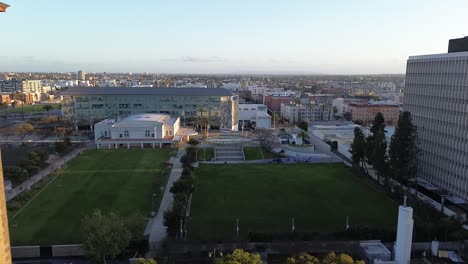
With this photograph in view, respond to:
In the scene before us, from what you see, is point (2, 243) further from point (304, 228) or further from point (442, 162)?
point (442, 162)

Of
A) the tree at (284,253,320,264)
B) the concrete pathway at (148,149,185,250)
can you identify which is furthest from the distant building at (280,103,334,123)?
the tree at (284,253,320,264)

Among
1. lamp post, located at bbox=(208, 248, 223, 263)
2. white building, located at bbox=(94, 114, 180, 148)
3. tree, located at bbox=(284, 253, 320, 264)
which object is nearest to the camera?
tree, located at bbox=(284, 253, 320, 264)

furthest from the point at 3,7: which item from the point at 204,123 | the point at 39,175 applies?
the point at 204,123

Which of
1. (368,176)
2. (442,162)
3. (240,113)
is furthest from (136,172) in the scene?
(240,113)

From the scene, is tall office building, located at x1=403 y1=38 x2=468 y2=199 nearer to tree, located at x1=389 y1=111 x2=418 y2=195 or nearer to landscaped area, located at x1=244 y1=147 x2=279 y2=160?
tree, located at x1=389 y1=111 x2=418 y2=195

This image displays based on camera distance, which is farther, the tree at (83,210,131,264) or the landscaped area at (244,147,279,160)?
the landscaped area at (244,147,279,160)

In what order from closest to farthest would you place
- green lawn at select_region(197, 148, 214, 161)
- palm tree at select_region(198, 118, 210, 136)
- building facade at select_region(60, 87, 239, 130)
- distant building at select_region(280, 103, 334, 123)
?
green lawn at select_region(197, 148, 214, 161)
palm tree at select_region(198, 118, 210, 136)
building facade at select_region(60, 87, 239, 130)
distant building at select_region(280, 103, 334, 123)
